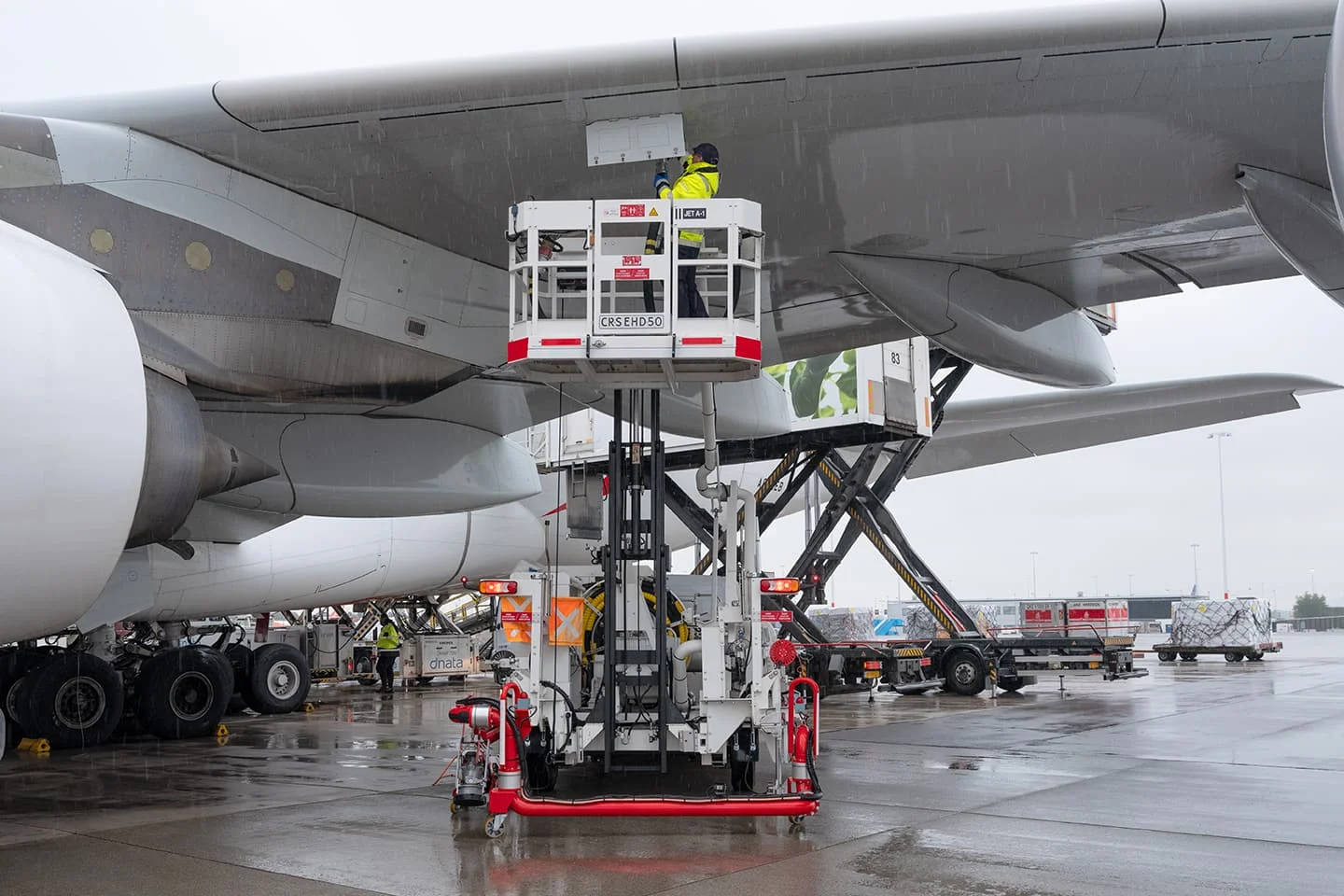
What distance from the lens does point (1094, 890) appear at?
16.5 feet

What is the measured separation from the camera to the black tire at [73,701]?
12.0 m

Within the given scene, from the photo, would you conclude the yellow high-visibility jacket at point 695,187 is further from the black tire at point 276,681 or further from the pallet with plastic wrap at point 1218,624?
the pallet with plastic wrap at point 1218,624

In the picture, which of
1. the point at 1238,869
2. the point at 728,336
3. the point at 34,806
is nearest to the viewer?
the point at 1238,869

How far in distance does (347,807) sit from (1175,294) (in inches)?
276

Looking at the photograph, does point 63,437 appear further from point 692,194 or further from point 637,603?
point 637,603

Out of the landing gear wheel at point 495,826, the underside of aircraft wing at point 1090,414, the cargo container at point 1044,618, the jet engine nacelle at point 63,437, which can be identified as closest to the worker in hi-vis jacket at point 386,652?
the underside of aircraft wing at point 1090,414

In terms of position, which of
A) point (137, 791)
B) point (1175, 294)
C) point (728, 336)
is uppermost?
point (1175, 294)

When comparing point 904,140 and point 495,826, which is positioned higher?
point 904,140

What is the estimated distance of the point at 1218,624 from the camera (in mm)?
28500

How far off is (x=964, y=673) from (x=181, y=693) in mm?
10867

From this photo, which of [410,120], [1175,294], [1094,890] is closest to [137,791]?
[410,120]

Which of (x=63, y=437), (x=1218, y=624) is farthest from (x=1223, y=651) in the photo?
(x=63, y=437)

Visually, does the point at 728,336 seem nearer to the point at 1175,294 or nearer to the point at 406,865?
the point at 406,865

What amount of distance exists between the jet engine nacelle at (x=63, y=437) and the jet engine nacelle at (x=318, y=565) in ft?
23.0
